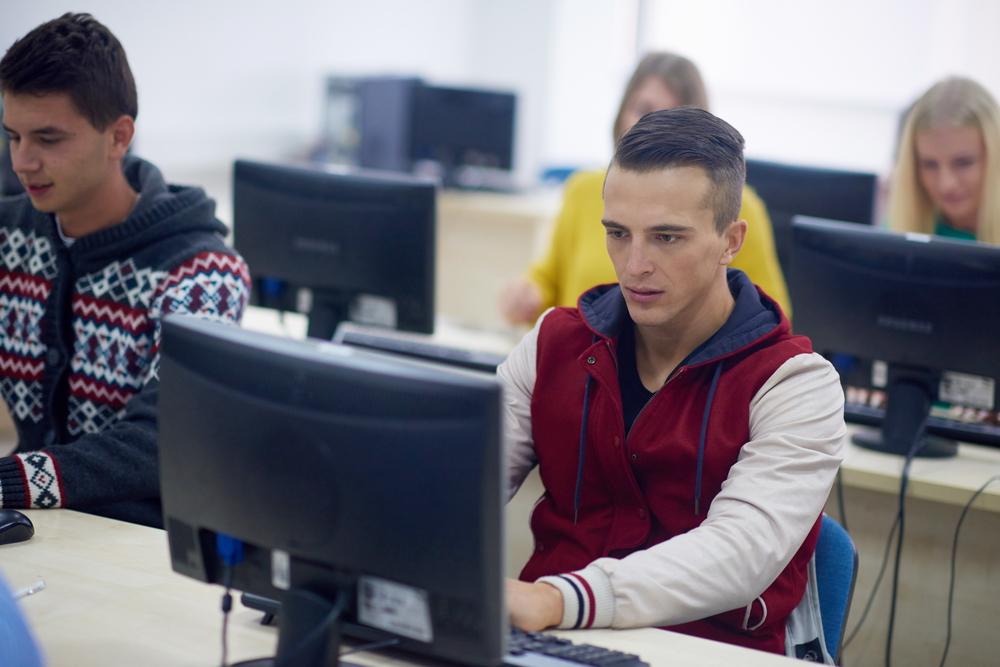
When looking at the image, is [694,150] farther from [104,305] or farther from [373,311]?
[373,311]

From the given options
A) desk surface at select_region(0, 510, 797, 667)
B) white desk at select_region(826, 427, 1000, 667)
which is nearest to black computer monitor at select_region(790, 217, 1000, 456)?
white desk at select_region(826, 427, 1000, 667)

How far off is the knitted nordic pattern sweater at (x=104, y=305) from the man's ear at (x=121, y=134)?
0.07 metres

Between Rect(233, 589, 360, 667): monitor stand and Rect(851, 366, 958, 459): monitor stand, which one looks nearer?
Rect(233, 589, 360, 667): monitor stand

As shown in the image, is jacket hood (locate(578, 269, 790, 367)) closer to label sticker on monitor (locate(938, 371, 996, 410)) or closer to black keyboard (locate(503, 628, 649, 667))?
black keyboard (locate(503, 628, 649, 667))

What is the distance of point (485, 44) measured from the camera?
20.9 ft

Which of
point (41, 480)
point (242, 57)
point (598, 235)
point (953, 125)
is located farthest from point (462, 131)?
point (41, 480)

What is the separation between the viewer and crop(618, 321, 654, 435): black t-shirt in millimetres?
1559

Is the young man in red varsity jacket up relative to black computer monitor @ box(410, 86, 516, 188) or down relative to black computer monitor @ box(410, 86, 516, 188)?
down

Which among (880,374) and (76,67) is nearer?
(76,67)

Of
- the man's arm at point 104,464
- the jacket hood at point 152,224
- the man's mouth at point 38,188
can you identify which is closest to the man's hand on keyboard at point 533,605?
the man's arm at point 104,464

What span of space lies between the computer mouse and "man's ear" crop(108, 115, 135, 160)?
638mm

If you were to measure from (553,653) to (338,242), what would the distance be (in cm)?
149

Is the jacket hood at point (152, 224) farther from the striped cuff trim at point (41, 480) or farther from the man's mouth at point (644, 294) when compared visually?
the man's mouth at point (644, 294)

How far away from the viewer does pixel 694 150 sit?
1478mm
